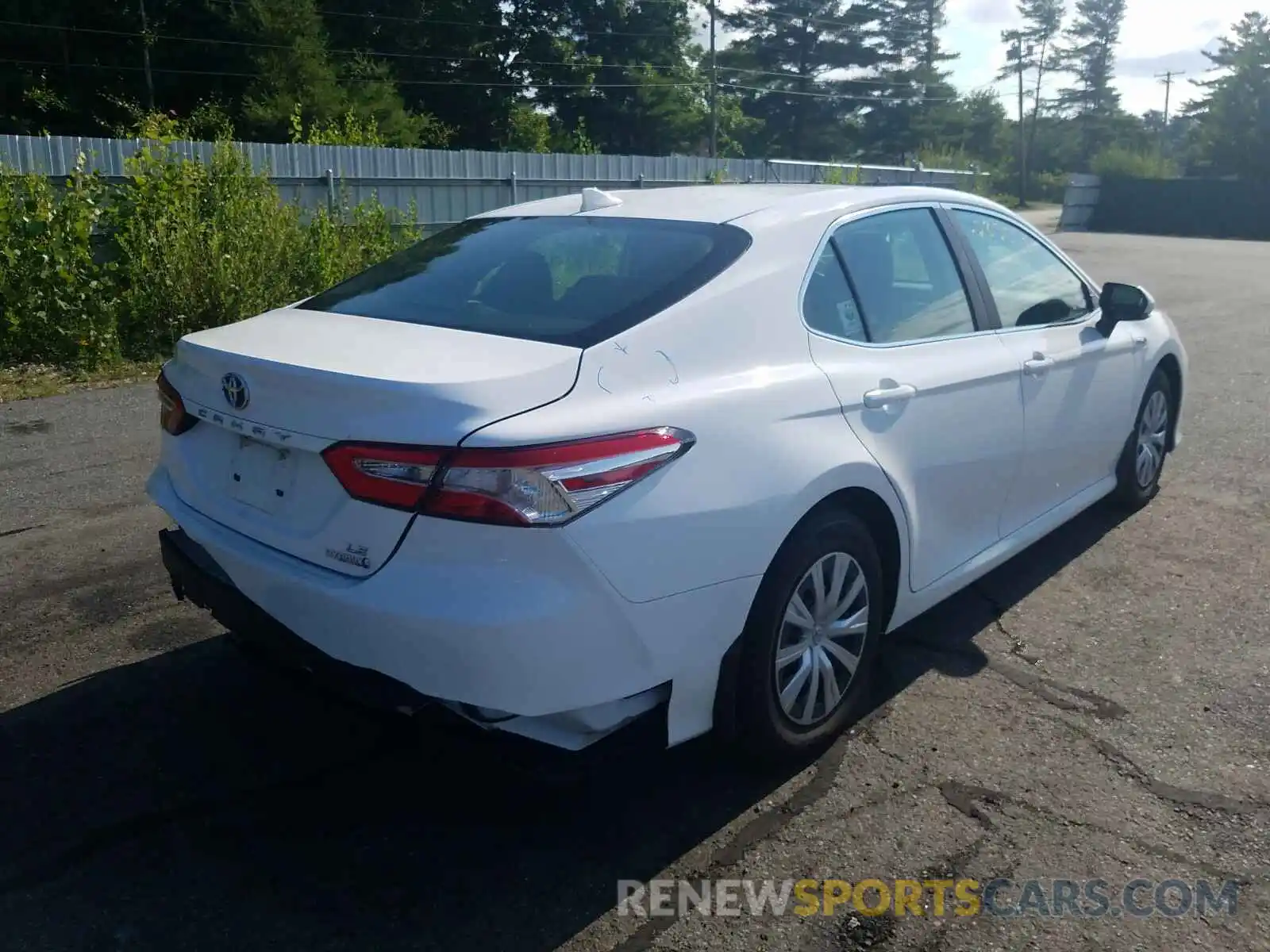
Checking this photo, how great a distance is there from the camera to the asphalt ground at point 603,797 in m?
2.65

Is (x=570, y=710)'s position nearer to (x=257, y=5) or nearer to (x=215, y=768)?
(x=215, y=768)

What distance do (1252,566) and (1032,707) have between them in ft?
6.37

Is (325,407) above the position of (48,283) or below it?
above

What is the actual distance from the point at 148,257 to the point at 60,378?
1.64m

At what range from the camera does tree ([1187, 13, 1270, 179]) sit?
2270 inches

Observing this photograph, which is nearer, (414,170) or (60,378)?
(60,378)

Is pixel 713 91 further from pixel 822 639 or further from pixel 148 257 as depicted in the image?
pixel 822 639

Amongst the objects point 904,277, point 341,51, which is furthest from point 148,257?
point 341,51

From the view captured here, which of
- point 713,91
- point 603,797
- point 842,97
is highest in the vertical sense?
point 842,97

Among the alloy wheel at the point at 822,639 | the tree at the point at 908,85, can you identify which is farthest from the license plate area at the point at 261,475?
the tree at the point at 908,85

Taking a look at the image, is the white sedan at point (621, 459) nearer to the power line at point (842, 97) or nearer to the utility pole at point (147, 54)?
the utility pole at point (147, 54)

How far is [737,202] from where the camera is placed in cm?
376

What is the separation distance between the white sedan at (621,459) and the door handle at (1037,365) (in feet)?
0.04

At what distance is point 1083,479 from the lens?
4.85 metres
